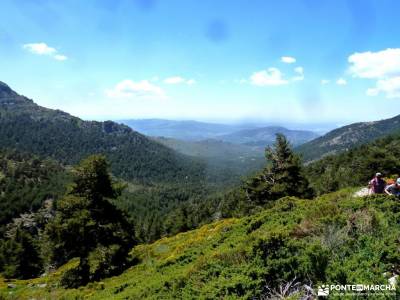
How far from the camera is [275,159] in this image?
44906mm

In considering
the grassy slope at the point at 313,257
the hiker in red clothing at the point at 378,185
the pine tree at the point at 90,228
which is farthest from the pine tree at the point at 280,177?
the grassy slope at the point at 313,257

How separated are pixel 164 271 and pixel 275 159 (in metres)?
30.2

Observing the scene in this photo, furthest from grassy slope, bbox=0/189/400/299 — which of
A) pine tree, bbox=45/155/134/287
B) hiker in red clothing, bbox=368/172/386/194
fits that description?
pine tree, bbox=45/155/134/287

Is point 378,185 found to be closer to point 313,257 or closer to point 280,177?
point 313,257

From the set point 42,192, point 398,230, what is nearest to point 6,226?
point 42,192

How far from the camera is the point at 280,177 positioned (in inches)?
1682

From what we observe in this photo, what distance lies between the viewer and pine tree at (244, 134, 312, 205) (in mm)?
42594

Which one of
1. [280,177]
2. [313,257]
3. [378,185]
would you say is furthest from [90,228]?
[280,177]

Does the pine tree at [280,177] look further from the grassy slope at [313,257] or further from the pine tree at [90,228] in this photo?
the grassy slope at [313,257]

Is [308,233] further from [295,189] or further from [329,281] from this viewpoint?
[295,189]

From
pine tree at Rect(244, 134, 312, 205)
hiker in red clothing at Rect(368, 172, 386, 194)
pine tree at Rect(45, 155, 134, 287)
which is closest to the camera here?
hiker in red clothing at Rect(368, 172, 386, 194)

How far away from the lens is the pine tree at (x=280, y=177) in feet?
140

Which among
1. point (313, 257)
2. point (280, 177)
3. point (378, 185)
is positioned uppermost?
point (378, 185)

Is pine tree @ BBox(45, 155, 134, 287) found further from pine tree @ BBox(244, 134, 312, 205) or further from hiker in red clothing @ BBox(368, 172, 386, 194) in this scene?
pine tree @ BBox(244, 134, 312, 205)
